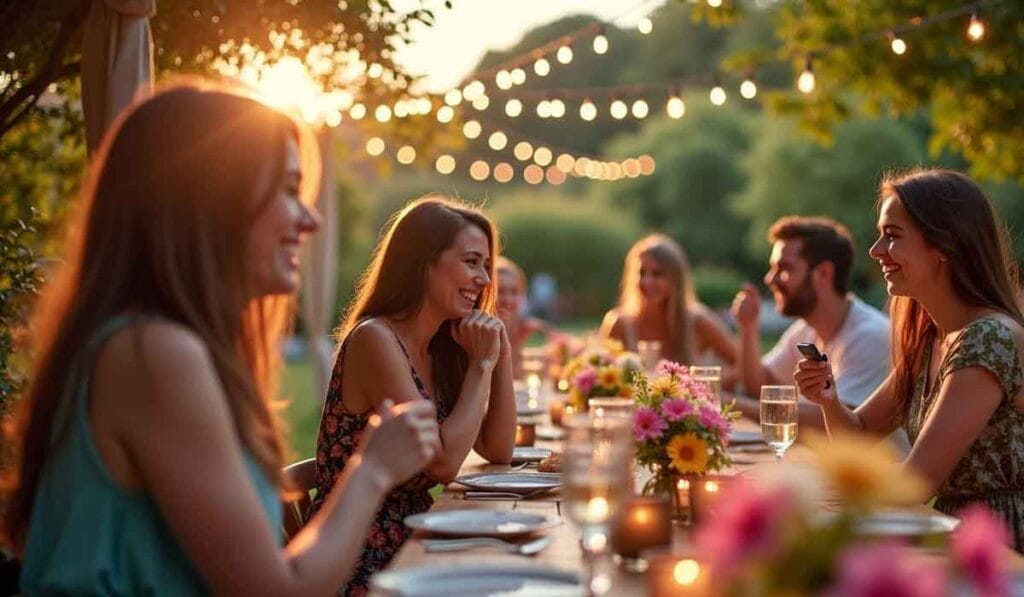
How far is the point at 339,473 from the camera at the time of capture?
3.47 metres

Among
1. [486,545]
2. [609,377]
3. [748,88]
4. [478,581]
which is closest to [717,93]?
[748,88]

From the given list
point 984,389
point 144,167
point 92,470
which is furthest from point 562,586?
point 984,389

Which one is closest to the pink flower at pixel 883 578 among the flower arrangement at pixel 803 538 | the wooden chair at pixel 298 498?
the flower arrangement at pixel 803 538

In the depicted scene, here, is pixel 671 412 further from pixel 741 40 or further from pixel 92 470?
pixel 741 40

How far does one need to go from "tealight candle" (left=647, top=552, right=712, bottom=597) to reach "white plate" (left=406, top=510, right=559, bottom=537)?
0.28 metres

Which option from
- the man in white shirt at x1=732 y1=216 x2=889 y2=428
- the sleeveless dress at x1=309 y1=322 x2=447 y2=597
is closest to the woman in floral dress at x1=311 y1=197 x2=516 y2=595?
the sleeveless dress at x1=309 y1=322 x2=447 y2=597

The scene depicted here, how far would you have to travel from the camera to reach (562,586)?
6.58ft

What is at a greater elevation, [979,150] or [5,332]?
[979,150]

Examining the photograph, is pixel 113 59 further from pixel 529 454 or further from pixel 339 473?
pixel 529 454

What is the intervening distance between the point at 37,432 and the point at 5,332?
7.10ft

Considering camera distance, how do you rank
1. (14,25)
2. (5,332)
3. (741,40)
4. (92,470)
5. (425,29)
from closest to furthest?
(92,470) < (5,332) < (14,25) < (425,29) < (741,40)

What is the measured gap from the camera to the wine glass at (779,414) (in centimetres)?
305

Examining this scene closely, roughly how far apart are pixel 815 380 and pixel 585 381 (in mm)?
1261

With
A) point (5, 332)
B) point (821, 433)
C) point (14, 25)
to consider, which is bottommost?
point (821, 433)
